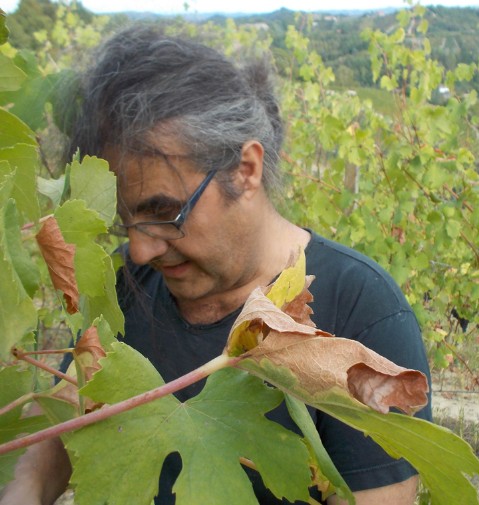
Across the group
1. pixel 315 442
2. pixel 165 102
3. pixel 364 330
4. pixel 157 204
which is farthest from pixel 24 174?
pixel 364 330

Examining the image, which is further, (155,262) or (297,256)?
(155,262)

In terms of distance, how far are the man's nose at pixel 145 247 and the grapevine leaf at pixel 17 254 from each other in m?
1.02

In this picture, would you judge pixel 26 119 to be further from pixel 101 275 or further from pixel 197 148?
pixel 101 275

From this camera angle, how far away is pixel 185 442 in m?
0.62

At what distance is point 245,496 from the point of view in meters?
0.62

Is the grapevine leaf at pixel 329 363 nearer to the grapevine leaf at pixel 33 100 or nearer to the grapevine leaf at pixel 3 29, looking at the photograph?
the grapevine leaf at pixel 3 29

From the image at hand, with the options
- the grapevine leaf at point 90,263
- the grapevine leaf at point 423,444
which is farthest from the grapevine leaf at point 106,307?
the grapevine leaf at point 423,444

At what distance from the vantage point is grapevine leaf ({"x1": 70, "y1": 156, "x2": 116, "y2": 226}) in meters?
0.78

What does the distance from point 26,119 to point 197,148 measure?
378mm

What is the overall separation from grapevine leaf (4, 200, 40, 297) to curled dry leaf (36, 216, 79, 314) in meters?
0.06

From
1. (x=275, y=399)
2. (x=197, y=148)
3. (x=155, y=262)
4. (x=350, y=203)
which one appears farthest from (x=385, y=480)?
(x=350, y=203)

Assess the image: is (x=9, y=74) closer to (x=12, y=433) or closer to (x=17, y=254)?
(x=17, y=254)

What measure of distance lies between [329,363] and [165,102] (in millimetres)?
1207

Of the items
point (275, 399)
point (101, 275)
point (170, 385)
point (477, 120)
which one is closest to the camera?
point (170, 385)
